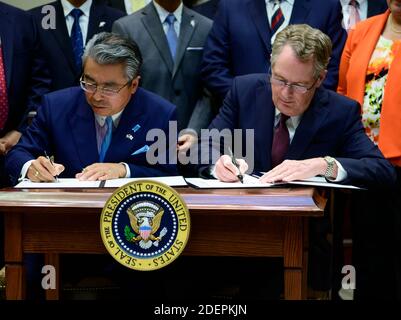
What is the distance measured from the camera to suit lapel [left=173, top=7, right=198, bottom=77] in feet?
13.1

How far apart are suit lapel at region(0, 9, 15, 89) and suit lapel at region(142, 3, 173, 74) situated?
27.8 inches

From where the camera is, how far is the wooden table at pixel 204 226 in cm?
244

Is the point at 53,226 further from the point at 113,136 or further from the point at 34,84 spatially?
the point at 34,84

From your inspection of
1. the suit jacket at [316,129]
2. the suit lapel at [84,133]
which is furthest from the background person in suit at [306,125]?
the suit lapel at [84,133]

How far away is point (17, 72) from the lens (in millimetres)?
4020

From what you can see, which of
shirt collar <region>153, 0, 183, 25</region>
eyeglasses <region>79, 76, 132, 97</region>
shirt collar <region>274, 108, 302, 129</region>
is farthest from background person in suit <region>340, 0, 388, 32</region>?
eyeglasses <region>79, 76, 132, 97</region>

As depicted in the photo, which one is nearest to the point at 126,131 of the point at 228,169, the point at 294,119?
the point at 228,169

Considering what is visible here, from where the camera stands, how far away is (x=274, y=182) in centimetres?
281

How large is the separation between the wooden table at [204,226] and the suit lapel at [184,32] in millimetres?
1561

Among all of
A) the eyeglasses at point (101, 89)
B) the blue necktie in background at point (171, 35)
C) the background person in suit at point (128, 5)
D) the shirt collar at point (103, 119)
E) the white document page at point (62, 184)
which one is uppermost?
the background person in suit at point (128, 5)

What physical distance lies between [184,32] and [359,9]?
1.02 m

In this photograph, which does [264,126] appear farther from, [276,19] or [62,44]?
[62,44]

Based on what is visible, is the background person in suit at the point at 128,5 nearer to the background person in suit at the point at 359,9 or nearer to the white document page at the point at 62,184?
the background person in suit at the point at 359,9

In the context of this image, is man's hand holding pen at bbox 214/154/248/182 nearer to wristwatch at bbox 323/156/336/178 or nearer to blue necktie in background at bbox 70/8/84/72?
wristwatch at bbox 323/156/336/178
